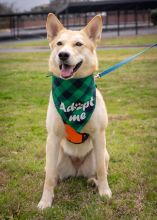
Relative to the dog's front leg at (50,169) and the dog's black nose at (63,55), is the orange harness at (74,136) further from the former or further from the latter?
the dog's black nose at (63,55)

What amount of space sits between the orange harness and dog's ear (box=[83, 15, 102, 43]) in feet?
3.34

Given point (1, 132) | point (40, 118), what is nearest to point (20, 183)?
point (1, 132)

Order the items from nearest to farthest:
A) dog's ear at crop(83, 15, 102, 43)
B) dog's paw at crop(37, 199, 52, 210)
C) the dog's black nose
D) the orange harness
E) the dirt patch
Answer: the dog's black nose < dog's paw at crop(37, 199, 52, 210) < the orange harness < dog's ear at crop(83, 15, 102, 43) < the dirt patch

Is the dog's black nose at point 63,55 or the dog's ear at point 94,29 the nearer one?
the dog's black nose at point 63,55

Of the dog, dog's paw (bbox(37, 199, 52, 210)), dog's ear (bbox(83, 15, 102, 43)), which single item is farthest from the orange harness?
dog's ear (bbox(83, 15, 102, 43))

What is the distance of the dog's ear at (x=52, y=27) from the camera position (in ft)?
11.7

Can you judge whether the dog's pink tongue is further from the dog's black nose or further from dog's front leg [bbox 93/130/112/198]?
dog's front leg [bbox 93/130/112/198]

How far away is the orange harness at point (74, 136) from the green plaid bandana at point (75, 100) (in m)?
0.05

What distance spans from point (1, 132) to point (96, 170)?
2582 millimetres

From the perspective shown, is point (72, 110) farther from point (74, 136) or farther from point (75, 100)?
point (74, 136)

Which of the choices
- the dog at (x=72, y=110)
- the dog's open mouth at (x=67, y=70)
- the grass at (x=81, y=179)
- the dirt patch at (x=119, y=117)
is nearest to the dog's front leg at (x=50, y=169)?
the dog at (x=72, y=110)

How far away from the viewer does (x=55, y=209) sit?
3238 mm

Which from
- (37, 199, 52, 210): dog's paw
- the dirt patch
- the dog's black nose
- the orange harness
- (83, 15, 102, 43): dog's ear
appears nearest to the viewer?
the dog's black nose

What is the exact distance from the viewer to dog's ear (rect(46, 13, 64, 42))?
355 centimetres
